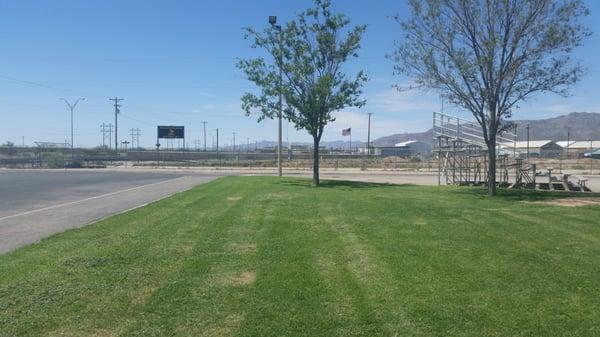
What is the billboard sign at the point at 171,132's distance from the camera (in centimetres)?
7881

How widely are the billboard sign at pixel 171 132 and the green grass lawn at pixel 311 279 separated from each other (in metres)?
69.9

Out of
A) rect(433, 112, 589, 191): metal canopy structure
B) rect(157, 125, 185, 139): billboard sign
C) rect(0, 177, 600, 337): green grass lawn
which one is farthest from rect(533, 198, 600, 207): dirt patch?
rect(157, 125, 185, 139): billboard sign

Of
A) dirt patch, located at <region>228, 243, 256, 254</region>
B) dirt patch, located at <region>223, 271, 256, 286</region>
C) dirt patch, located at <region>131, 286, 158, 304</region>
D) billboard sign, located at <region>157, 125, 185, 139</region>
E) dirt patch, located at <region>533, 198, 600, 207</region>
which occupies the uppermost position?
billboard sign, located at <region>157, 125, 185, 139</region>

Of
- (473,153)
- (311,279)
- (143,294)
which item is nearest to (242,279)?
(311,279)

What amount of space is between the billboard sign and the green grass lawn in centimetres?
6993

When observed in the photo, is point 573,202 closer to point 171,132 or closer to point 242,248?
point 242,248

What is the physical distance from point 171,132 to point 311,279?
249 ft

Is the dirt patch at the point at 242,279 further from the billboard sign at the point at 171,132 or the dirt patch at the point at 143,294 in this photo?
the billboard sign at the point at 171,132

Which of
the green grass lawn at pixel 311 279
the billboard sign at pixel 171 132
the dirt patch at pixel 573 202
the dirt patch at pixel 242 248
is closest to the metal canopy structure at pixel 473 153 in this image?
the dirt patch at pixel 573 202

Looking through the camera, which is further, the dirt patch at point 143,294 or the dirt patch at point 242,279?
the dirt patch at point 242,279

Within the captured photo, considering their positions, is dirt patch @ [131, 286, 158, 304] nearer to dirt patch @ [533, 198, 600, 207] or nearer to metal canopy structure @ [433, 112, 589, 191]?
dirt patch @ [533, 198, 600, 207]

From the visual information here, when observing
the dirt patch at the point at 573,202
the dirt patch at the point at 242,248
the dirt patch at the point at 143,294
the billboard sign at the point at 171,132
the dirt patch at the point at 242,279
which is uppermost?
the billboard sign at the point at 171,132

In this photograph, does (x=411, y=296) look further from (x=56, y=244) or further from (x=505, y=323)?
(x=56, y=244)

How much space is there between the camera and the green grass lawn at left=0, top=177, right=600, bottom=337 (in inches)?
190
